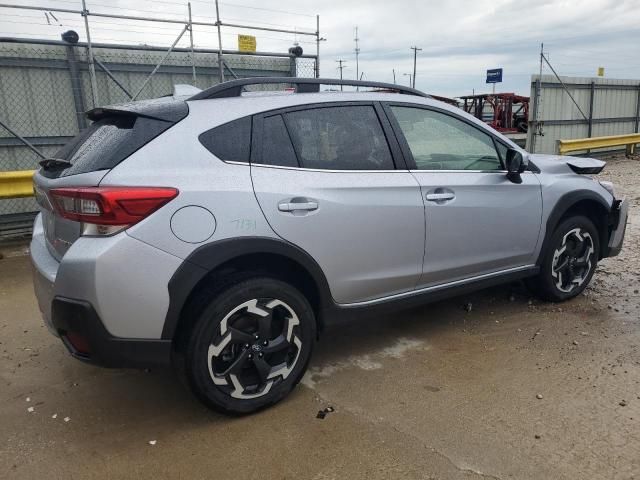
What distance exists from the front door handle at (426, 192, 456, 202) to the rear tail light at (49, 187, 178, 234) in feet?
5.32

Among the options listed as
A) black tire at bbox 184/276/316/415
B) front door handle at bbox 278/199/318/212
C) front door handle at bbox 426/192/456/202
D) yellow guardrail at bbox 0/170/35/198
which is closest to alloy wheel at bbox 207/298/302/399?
black tire at bbox 184/276/316/415

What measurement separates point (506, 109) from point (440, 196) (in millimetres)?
18554

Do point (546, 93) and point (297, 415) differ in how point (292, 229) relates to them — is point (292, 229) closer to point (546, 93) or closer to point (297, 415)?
point (297, 415)

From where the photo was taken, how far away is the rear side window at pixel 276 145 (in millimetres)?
2873

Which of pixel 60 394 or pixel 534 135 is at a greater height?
pixel 534 135

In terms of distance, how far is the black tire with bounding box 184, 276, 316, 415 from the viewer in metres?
2.64

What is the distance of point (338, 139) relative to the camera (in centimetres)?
315

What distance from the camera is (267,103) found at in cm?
299

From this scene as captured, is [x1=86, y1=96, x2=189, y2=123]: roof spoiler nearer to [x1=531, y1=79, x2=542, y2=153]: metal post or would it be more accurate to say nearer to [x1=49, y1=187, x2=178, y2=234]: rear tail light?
[x1=49, y1=187, x2=178, y2=234]: rear tail light

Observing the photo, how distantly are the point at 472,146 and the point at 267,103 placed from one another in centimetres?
160

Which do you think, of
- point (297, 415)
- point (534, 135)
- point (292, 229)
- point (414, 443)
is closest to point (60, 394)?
point (297, 415)

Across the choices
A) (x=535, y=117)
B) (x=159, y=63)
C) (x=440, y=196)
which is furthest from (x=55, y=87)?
(x=535, y=117)

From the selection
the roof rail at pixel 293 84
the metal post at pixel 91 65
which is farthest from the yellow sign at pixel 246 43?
the roof rail at pixel 293 84

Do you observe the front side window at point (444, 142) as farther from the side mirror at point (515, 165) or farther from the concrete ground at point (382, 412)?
the concrete ground at point (382, 412)
